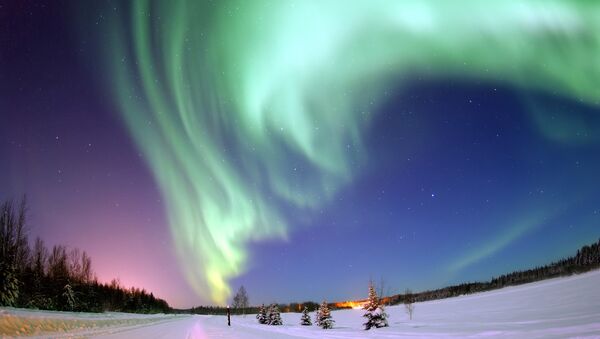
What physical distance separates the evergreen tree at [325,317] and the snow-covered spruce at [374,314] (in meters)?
6.82

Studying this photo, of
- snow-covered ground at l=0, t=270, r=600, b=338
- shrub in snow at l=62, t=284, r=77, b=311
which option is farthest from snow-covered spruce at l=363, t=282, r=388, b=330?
shrub in snow at l=62, t=284, r=77, b=311

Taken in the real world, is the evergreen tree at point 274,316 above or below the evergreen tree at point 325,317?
below

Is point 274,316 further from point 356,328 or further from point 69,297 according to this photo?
point 69,297

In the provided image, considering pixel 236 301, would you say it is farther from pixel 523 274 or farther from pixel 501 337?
pixel 501 337

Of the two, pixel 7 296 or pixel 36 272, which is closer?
pixel 7 296

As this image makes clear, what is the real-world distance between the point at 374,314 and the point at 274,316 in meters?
26.7

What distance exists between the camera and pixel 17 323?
17531 mm

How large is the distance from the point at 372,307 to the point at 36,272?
159ft

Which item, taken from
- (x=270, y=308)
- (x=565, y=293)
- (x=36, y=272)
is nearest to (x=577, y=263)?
(x=565, y=293)

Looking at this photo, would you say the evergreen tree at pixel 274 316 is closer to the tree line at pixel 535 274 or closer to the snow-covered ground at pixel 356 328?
the snow-covered ground at pixel 356 328

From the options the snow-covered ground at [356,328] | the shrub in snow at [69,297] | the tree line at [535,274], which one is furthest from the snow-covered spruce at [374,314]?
the tree line at [535,274]

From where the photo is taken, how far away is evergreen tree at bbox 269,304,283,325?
59.9 metres

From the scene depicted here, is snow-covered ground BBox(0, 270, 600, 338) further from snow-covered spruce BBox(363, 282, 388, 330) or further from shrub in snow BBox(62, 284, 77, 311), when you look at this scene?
shrub in snow BBox(62, 284, 77, 311)

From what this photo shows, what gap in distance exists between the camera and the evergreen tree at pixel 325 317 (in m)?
44.2
